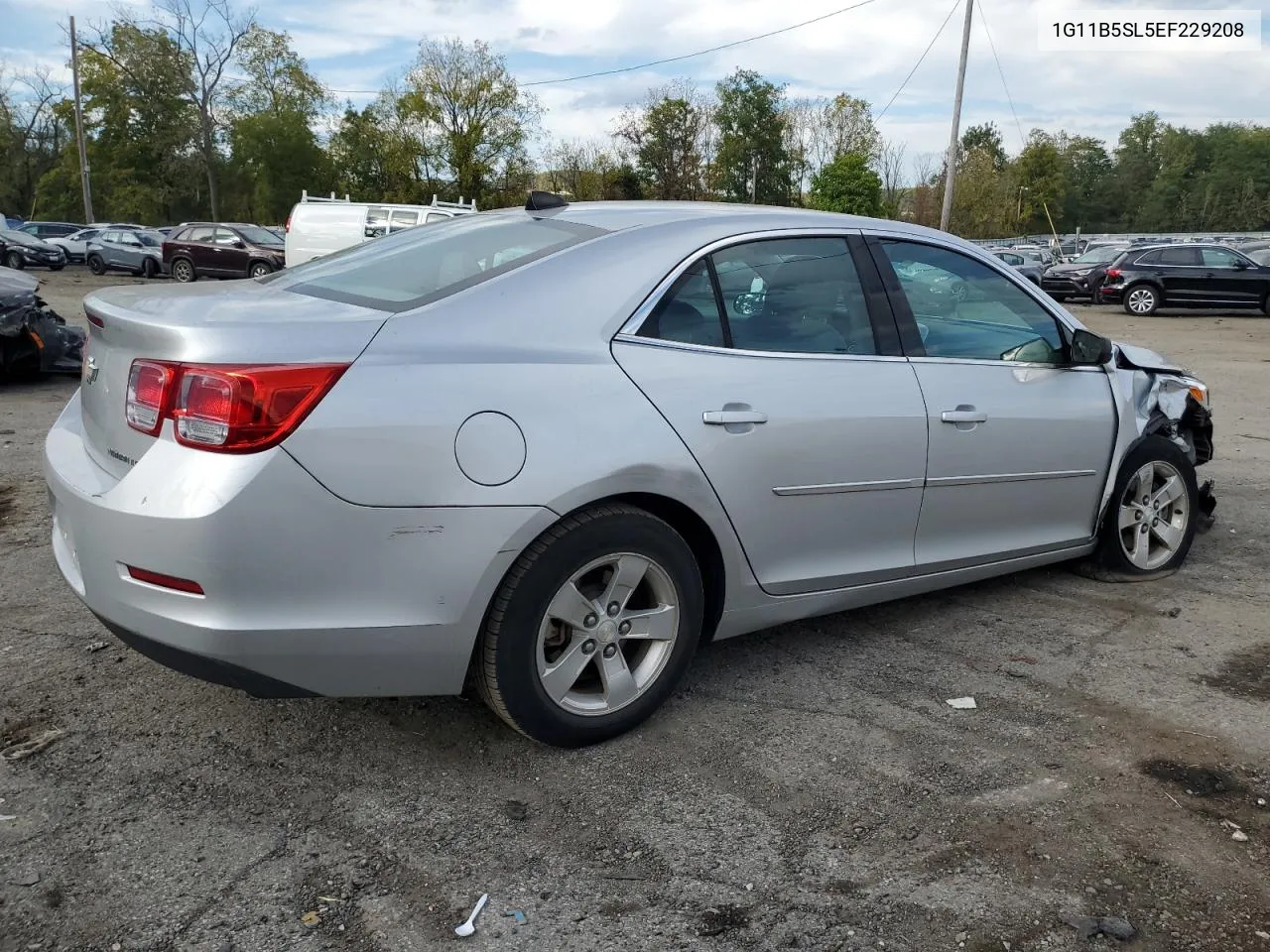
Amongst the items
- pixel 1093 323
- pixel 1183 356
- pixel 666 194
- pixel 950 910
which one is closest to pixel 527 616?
pixel 950 910

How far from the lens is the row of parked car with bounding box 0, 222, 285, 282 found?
25.5m

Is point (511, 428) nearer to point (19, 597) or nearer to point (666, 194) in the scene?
point (19, 597)

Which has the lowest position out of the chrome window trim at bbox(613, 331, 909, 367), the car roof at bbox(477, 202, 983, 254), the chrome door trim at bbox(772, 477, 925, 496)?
the chrome door trim at bbox(772, 477, 925, 496)

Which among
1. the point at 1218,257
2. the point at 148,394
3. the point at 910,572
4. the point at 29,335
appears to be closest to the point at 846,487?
the point at 910,572

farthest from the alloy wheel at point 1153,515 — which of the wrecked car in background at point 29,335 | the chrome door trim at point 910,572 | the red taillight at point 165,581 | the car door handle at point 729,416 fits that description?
the wrecked car in background at point 29,335

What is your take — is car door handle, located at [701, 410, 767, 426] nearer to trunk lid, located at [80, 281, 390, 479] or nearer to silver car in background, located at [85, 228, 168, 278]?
trunk lid, located at [80, 281, 390, 479]

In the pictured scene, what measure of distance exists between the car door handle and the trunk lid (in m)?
0.97

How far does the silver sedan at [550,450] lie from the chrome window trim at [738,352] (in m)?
0.01

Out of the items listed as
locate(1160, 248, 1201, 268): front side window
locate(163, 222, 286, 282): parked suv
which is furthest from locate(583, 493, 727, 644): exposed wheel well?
locate(163, 222, 286, 282): parked suv

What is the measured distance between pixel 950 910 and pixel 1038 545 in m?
2.26

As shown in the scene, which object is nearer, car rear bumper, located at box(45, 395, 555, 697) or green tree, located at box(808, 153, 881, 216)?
car rear bumper, located at box(45, 395, 555, 697)

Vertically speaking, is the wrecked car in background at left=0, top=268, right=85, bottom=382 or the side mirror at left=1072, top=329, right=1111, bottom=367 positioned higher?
the side mirror at left=1072, top=329, right=1111, bottom=367

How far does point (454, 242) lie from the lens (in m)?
3.53

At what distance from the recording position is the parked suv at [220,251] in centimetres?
2517
